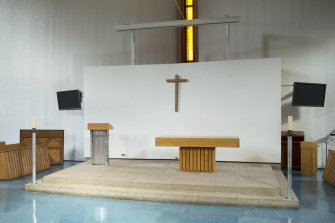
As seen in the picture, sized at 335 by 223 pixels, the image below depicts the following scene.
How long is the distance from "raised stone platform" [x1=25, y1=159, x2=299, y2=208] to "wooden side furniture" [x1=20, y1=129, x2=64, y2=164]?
2305 millimetres

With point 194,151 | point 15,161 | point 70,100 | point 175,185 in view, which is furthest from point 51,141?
point 175,185

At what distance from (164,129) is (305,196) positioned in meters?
3.31

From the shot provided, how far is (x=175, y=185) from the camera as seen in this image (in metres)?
5.27

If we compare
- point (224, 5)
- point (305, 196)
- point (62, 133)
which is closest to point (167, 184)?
point (305, 196)

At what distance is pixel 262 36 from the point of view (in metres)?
8.42

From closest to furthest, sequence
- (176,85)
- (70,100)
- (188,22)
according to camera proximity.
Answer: (176,85) < (188,22) < (70,100)

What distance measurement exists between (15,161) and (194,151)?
3639mm

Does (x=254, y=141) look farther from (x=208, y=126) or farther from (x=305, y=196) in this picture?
(x=305, y=196)

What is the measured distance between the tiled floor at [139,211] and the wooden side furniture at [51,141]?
124 inches

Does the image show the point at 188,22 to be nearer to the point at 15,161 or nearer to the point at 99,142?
the point at 99,142

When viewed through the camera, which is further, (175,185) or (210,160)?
(210,160)

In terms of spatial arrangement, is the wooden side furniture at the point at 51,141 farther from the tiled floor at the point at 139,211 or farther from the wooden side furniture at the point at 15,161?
the tiled floor at the point at 139,211

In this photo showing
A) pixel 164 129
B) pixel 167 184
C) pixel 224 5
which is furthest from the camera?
pixel 224 5

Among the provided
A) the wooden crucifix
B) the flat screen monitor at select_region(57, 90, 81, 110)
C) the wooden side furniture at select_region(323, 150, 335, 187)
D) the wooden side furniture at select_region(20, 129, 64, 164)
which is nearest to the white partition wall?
the wooden crucifix
